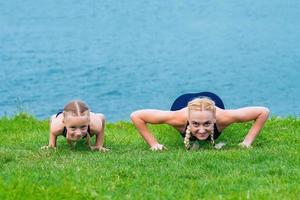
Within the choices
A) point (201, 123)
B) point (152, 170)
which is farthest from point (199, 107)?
point (152, 170)

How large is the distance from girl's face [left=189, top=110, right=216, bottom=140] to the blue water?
22.9 ft

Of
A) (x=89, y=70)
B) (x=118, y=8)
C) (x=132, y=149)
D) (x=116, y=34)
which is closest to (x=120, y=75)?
(x=89, y=70)

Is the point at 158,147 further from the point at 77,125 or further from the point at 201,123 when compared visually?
the point at 77,125

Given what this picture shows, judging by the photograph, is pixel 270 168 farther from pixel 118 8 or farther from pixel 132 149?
pixel 118 8

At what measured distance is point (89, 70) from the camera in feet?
65.7

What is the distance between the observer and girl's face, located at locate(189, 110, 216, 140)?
821 centimetres

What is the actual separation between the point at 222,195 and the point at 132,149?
298 centimetres

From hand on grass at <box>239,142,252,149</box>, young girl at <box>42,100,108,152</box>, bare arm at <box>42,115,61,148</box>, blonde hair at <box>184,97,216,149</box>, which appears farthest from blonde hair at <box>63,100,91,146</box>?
hand on grass at <box>239,142,252,149</box>

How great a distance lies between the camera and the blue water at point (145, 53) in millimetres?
17875

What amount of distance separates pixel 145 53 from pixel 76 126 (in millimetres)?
13683

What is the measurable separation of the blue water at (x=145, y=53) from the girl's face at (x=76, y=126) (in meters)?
6.50

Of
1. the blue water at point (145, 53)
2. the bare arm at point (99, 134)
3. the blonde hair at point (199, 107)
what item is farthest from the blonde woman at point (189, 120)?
the blue water at point (145, 53)

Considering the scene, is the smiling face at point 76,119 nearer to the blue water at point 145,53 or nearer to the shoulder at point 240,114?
the shoulder at point 240,114

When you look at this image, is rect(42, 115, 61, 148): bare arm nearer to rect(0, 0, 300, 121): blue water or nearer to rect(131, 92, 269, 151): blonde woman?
rect(131, 92, 269, 151): blonde woman
